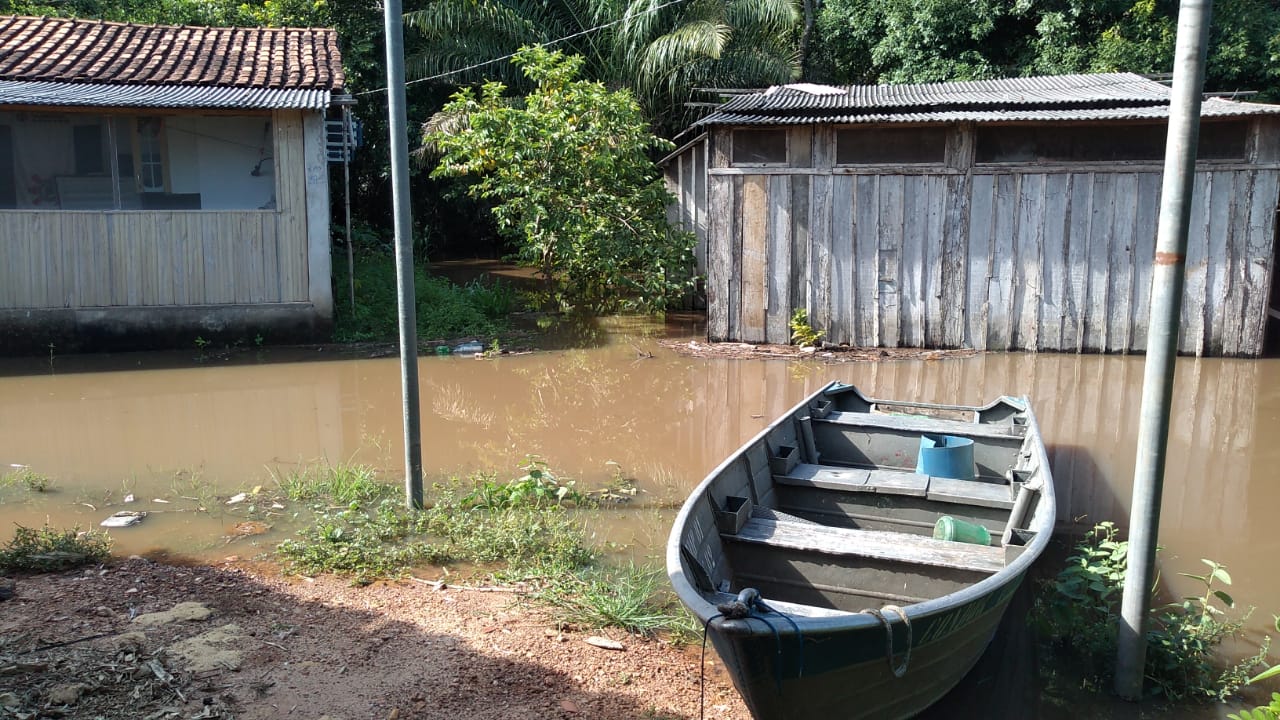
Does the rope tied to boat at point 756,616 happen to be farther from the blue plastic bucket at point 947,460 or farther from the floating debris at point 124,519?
the floating debris at point 124,519

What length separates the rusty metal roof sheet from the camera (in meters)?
12.3

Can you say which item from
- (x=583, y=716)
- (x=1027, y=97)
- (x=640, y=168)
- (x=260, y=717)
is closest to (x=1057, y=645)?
(x=583, y=716)

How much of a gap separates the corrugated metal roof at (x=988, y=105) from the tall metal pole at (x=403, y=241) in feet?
20.7

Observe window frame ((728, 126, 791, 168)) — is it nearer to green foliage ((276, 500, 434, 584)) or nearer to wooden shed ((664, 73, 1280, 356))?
wooden shed ((664, 73, 1280, 356))

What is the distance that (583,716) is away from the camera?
4117 millimetres

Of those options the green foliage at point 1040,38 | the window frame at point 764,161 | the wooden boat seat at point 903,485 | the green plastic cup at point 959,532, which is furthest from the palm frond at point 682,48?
the green plastic cup at point 959,532

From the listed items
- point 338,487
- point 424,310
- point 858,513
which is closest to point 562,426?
point 338,487

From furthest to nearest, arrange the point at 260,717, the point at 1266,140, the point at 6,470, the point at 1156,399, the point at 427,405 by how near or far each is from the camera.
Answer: the point at 1266,140, the point at 427,405, the point at 6,470, the point at 1156,399, the point at 260,717

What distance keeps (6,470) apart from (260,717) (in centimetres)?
507

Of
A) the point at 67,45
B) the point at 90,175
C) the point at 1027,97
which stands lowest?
the point at 90,175

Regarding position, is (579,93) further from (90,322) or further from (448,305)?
(90,322)

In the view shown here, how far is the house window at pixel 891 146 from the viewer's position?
1218cm

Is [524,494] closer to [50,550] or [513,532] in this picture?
[513,532]

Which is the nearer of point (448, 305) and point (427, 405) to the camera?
point (427, 405)
